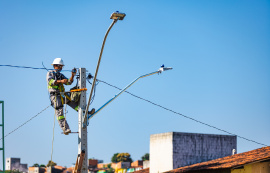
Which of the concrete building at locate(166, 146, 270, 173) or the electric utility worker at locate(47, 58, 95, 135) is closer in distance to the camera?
the electric utility worker at locate(47, 58, 95, 135)

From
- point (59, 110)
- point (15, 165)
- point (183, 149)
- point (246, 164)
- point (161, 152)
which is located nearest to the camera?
point (59, 110)

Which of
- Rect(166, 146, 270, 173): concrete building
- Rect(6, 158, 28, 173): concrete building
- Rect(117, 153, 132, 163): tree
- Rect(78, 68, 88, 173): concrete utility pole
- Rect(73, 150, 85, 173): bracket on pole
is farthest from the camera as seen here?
Rect(117, 153, 132, 163): tree

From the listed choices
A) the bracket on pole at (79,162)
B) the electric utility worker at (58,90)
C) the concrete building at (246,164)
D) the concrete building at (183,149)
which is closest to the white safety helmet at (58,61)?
the electric utility worker at (58,90)

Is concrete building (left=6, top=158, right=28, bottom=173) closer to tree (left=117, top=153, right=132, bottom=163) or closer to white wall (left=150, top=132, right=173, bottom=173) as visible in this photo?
tree (left=117, top=153, right=132, bottom=163)

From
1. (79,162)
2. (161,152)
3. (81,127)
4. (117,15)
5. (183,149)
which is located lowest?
(79,162)

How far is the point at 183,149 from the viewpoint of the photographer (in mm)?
41406

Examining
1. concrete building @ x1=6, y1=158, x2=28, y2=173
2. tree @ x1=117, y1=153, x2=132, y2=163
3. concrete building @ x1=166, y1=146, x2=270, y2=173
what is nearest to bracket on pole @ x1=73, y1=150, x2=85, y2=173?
concrete building @ x1=166, y1=146, x2=270, y2=173

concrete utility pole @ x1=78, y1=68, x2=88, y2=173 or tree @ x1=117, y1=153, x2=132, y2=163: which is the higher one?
tree @ x1=117, y1=153, x2=132, y2=163

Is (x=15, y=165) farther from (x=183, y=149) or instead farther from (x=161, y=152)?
(x=183, y=149)

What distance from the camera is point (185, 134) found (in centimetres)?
4153

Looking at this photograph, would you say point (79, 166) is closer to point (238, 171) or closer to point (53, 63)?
point (53, 63)

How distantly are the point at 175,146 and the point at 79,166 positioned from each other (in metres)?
21.1

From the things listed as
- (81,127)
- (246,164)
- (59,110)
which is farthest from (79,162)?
(246,164)

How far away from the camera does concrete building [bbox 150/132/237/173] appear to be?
41.1 meters
